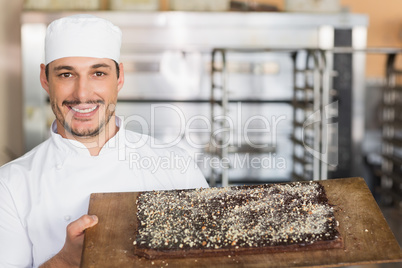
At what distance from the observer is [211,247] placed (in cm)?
111

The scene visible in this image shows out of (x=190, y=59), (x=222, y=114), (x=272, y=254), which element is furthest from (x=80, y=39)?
(x=190, y=59)

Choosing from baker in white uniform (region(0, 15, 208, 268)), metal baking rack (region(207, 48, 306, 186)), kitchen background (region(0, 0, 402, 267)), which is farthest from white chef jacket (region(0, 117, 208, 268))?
kitchen background (region(0, 0, 402, 267))

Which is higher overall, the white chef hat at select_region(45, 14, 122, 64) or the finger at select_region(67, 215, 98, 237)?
the white chef hat at select_region(45, 14, 122, 64)

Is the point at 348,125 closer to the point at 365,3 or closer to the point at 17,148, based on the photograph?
the point at 365,3

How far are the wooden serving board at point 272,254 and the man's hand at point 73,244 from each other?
2 centimetres

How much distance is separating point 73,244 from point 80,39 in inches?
22.2

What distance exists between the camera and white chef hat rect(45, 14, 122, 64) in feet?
4.74

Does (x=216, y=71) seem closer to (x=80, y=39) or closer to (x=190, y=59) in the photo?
(x=190, y=59)

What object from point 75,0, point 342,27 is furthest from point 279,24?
point 75,0

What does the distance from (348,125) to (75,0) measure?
7.42 feet

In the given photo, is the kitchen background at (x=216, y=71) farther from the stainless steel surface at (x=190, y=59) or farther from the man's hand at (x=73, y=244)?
the man's hand at (x=73, y=244)

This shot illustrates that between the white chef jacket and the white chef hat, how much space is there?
0.24 metres

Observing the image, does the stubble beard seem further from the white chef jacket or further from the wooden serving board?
the wooden serving board

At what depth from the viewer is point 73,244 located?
121 cm
